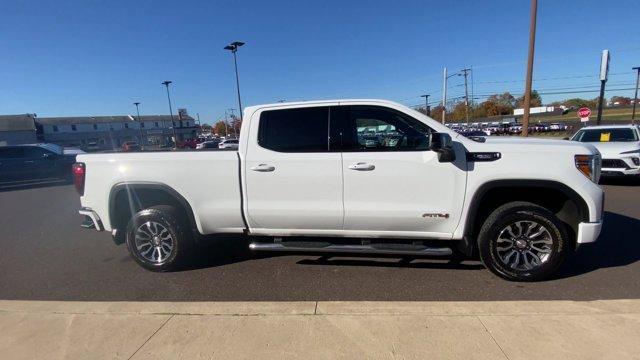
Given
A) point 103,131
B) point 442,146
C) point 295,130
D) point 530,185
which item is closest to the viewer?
point 442,146

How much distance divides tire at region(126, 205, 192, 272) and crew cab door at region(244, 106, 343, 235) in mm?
891

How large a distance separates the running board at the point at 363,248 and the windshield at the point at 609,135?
9026 millimetres

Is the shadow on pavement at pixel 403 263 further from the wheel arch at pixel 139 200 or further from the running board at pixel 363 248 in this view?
the wheel arch at pixel 139 200

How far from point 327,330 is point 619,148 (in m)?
9.70

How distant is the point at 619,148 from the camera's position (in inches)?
356

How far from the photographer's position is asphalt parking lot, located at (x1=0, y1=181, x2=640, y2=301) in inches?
144

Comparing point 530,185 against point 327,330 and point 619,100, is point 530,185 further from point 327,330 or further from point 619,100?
point 619,100

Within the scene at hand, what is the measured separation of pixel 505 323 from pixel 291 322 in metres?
1.74

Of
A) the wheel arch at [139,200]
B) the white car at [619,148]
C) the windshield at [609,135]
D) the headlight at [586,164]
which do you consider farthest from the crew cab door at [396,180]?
the windshield at [609,135]

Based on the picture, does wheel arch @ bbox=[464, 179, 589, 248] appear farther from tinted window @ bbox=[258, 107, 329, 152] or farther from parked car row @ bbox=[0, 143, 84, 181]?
parked car row @ bbox=[0, 143, 84, 181]

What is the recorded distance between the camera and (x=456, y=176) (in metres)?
3.71

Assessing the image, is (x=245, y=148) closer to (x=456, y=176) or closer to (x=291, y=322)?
(x=291, y=322)

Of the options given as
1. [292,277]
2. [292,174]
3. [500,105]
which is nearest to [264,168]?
[292,174]

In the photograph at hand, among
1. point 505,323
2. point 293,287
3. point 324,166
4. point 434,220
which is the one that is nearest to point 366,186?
point 324,166
